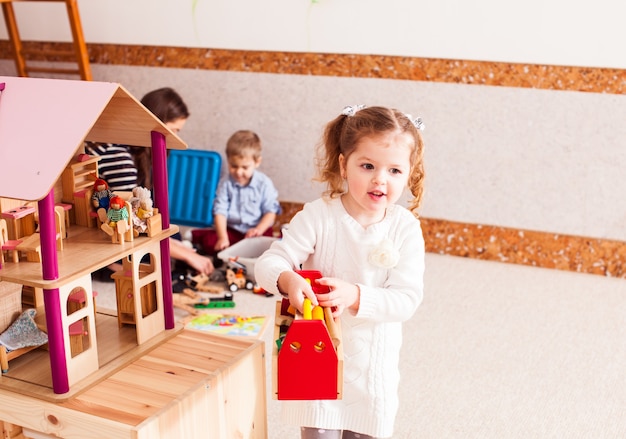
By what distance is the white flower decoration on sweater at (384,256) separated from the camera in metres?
1.25

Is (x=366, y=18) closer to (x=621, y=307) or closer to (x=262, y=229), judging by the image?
(x=262, y=229)

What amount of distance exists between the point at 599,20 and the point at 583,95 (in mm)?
267

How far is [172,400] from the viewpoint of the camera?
45.8 inches

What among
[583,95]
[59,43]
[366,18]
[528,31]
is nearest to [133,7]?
[59,43]

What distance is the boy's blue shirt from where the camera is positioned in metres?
2.91

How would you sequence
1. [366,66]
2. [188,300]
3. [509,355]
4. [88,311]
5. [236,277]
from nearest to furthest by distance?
[88,311] → [509,355] → [188,300] → [236,277] → [366,66]

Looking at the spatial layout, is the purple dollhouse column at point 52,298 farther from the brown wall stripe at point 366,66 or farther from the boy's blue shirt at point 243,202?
the brown wall stripe at point 366,66

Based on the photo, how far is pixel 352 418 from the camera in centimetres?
128

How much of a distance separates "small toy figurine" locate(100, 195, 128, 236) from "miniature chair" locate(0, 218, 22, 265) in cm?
14

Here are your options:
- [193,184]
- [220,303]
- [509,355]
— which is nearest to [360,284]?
[509,355]

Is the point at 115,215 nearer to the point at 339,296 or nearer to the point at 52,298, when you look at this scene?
the point at 52,298

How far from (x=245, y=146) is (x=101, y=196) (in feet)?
5.07

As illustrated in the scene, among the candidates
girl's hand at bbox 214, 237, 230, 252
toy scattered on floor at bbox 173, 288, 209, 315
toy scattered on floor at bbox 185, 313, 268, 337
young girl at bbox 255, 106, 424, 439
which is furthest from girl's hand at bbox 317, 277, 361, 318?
girl's hand at bbox 214, 237, 230, 252

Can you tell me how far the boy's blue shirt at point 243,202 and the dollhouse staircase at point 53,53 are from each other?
2.90ft
